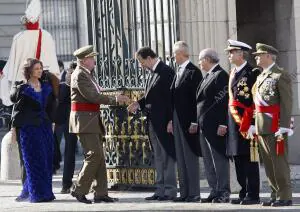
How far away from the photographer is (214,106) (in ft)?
49.9

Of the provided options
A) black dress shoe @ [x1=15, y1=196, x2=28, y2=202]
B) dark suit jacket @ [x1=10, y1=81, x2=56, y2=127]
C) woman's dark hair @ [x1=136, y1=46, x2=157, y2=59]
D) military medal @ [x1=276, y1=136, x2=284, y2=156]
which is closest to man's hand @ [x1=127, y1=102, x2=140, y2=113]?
woman's dark hair @ [x1=136, y1=46, x2=157, y2=59]

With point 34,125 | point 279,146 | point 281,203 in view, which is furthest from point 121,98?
point 281,203

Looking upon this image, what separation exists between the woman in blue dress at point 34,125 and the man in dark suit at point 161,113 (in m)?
1.20

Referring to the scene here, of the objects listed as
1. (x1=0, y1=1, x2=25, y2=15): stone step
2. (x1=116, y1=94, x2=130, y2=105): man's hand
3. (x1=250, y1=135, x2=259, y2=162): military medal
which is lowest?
(x1=250, y1=135, x2=259, y2=162): military medal

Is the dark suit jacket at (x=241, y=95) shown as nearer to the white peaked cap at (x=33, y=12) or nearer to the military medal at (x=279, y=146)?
the military medal at (x=279, y=146)

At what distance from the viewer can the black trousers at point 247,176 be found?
49.2 ft

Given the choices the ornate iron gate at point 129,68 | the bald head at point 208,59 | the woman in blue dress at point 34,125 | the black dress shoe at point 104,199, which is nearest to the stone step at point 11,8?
the ornate iron gate at point 129,68

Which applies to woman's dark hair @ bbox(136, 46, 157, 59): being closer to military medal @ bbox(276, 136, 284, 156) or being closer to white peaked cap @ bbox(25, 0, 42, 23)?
military medal @ bbox(276, 136, 284, 156)

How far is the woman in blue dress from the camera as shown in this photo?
52.8 feet

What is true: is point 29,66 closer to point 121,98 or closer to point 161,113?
point 121,98

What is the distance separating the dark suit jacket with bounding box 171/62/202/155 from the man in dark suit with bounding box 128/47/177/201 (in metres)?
0.34

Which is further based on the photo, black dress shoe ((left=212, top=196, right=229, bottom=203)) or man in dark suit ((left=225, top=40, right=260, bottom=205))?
black dress shoe ((left=212, top=196, right=229, bottom=203))

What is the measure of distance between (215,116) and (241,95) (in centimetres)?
43

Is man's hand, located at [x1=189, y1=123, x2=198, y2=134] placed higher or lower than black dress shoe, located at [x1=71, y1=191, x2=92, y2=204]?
higher
